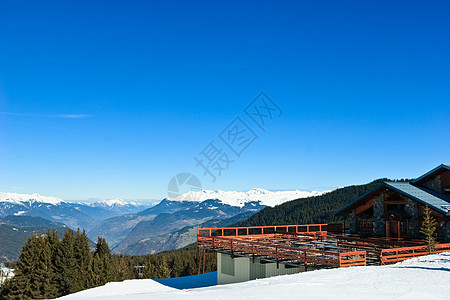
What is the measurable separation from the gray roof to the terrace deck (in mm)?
2868

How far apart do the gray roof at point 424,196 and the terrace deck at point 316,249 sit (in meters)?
2.87

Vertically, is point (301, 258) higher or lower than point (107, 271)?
higher

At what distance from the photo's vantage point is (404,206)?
29.6 metres

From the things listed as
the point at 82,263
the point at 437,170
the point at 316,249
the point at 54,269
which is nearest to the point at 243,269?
the point at 316,249

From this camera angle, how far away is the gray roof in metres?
26.6

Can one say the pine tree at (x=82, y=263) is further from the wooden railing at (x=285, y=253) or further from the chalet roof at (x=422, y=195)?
the chalet roof at (x=422, y=195)

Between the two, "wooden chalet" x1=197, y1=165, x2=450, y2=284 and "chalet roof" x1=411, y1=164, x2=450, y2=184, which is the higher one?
"chalet roof" x1=411, y1=164, x2=450, y2=184

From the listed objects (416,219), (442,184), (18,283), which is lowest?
(18,283)

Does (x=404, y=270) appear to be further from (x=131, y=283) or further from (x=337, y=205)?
(x=337, y=205)

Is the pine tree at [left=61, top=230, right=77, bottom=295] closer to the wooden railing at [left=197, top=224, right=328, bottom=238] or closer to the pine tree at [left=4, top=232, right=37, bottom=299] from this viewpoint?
the pine tree at [left=4, top=232, right=37, bottom=299]

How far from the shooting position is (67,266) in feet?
153

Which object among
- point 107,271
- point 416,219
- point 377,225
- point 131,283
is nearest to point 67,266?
point 107,271

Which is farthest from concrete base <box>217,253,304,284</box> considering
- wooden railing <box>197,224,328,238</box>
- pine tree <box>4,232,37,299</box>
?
pine tree <box>4,232,37,299</box>

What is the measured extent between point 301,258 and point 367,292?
7729 millimetres
